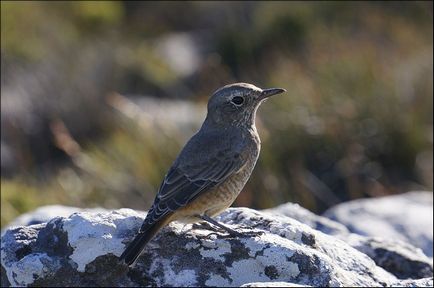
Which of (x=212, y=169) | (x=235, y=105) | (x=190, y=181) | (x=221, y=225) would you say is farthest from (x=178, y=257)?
(x=235, y=105)

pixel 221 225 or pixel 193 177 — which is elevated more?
pixel 193 177

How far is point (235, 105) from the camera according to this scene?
7383mm

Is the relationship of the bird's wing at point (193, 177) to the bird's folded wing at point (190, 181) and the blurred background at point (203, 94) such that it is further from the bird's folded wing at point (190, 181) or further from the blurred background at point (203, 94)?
the blurred background at point (203, 94)

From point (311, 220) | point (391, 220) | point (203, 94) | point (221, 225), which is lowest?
point (221, 225)

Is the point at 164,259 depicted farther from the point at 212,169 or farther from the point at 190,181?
the point at 212,169

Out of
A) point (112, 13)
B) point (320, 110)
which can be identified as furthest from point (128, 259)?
point (112, 13)

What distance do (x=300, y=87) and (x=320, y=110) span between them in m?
0.86

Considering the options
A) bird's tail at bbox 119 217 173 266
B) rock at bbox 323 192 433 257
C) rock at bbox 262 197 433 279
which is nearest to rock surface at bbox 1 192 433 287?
bird's tail at bbox 119 217 173 266

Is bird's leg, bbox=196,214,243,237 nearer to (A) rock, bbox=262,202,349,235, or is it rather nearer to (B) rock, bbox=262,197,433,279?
(B) rock, bbox=262,197,433,279

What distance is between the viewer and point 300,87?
48.3 feet

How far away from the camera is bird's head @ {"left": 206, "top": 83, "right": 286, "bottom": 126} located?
7.38 meters

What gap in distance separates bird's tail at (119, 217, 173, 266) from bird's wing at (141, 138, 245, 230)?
0.97 ft

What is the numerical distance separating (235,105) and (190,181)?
1000 millimetres

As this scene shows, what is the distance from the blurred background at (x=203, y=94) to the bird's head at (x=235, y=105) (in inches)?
154
